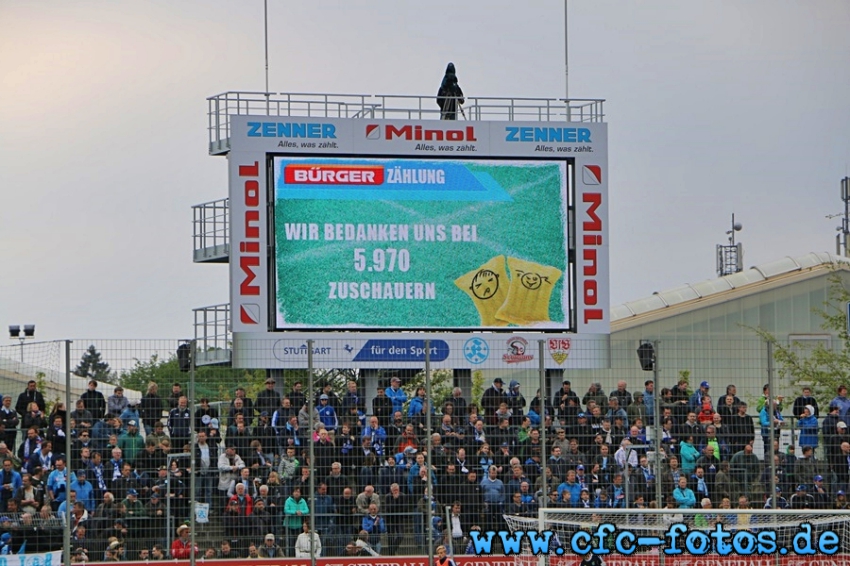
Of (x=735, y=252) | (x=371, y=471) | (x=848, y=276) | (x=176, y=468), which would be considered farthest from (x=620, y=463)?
(x=735, y=252)

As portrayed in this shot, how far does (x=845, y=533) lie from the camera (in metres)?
19.7

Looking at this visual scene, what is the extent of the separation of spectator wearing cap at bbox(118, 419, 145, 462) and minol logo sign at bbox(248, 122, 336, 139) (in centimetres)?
840

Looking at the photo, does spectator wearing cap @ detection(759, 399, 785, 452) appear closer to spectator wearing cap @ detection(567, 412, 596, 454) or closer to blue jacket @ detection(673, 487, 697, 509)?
blue jacket @ detection(673, 487, 697, 509)

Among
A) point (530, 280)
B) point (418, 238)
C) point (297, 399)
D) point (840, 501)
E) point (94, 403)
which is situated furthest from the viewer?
point (530, 280)

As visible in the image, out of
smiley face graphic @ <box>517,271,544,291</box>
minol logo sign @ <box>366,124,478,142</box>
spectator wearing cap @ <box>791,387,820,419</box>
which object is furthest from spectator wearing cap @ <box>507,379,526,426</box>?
minol logo sign @ <box>366,124,478,142</box>

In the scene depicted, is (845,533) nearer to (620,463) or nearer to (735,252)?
(620,463)

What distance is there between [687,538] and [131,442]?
6995 mm

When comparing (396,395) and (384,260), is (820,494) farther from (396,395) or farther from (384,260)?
(384,260)

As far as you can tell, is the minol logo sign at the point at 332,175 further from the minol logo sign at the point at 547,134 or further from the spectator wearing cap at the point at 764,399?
the spectator wearing cap at the point at 764,399

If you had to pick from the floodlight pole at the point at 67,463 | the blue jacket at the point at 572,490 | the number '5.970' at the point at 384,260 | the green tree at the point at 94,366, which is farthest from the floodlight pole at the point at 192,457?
the number '5.970' at the point at 384,260

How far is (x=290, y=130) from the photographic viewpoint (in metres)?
26.5

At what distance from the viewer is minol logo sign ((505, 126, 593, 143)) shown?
27156 millimetres

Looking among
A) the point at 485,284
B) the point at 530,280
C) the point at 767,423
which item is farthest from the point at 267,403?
the point at 530,280

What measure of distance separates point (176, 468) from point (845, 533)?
8448 mm
